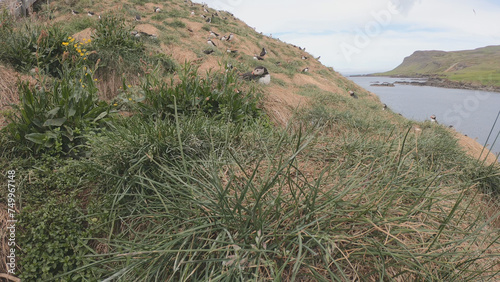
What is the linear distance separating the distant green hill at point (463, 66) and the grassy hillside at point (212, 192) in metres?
3.68

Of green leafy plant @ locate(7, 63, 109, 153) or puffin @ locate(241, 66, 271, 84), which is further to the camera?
puffin @ locate(241, 66, 271, 84)

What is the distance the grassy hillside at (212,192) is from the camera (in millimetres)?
1571

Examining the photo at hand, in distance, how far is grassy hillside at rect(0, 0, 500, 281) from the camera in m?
1.57

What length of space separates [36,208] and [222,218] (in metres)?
2.02

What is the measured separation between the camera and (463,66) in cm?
852

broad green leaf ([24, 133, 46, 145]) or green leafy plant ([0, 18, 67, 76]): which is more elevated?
green leafy plant ([0, 18, 67, 76])

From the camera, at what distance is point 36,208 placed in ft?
8.11

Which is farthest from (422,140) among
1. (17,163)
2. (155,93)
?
(17,163)

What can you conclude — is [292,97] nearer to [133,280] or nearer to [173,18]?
[133,280]

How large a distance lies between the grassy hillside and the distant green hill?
3.68 metres

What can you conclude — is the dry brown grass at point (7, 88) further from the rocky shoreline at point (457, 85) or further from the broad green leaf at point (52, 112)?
the rocky shoreline at point (457, 85)

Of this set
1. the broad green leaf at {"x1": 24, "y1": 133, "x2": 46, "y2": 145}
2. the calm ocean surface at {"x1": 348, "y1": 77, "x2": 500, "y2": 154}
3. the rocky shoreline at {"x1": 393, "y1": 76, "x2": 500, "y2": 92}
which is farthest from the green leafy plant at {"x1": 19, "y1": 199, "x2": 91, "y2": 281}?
the rocky shoreline at {"x1": 393, "y1": 76, "x2": 500, "y2": 92}

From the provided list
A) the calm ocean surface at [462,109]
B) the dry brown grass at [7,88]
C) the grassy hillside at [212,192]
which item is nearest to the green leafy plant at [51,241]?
the grassy hillside at [212,192]

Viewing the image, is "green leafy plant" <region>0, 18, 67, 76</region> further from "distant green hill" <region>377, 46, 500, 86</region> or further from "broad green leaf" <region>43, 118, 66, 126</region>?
"distant green hill" <region>377, 46, 500, 86</region>
